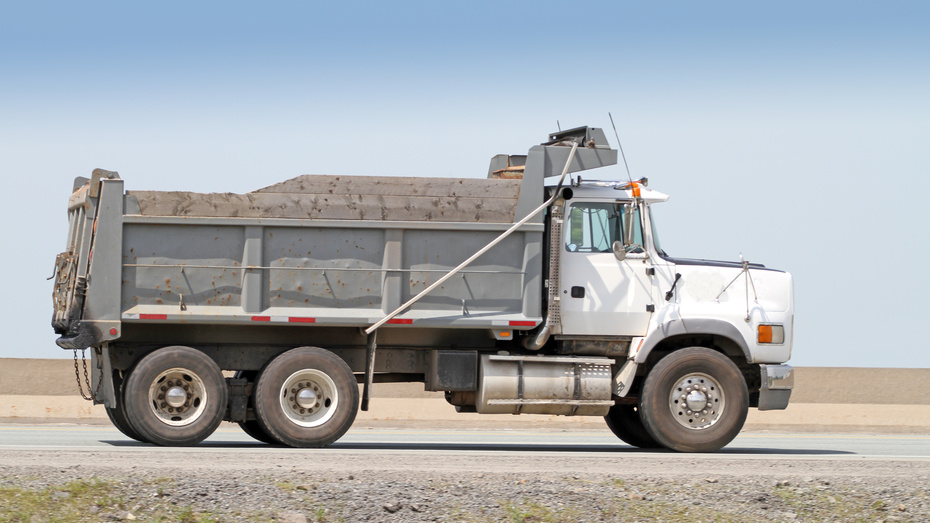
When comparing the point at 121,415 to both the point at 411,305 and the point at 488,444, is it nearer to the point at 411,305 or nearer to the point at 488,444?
the point at 411,305

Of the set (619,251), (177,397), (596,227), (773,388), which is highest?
(596,227)

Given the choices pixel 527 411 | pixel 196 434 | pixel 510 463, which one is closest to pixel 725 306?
pixel 527 411

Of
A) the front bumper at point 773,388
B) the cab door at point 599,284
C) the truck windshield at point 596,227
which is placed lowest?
the front bumper at point 773,388

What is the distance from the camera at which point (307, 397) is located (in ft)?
40.0

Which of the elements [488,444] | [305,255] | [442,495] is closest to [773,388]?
[488,444]

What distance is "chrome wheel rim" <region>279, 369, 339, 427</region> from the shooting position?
12.2m

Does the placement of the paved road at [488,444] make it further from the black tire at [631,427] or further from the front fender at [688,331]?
the front fender at [688,331]

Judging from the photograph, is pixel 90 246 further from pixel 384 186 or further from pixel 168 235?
pixel 384 186

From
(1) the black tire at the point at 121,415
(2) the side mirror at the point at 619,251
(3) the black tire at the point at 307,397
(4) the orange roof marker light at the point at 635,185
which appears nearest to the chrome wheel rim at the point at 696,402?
(2) the side mirror at the point at 619,251

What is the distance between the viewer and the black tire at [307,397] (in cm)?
1206

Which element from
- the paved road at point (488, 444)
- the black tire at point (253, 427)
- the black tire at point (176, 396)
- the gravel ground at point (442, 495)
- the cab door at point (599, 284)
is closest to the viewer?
the gravel ground at point (442, 495)

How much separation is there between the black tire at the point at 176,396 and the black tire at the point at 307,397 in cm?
48

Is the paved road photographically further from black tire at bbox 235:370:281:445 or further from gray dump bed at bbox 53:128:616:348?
gray dump bed at bbox 53:128:616:348

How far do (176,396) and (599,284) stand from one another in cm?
474
